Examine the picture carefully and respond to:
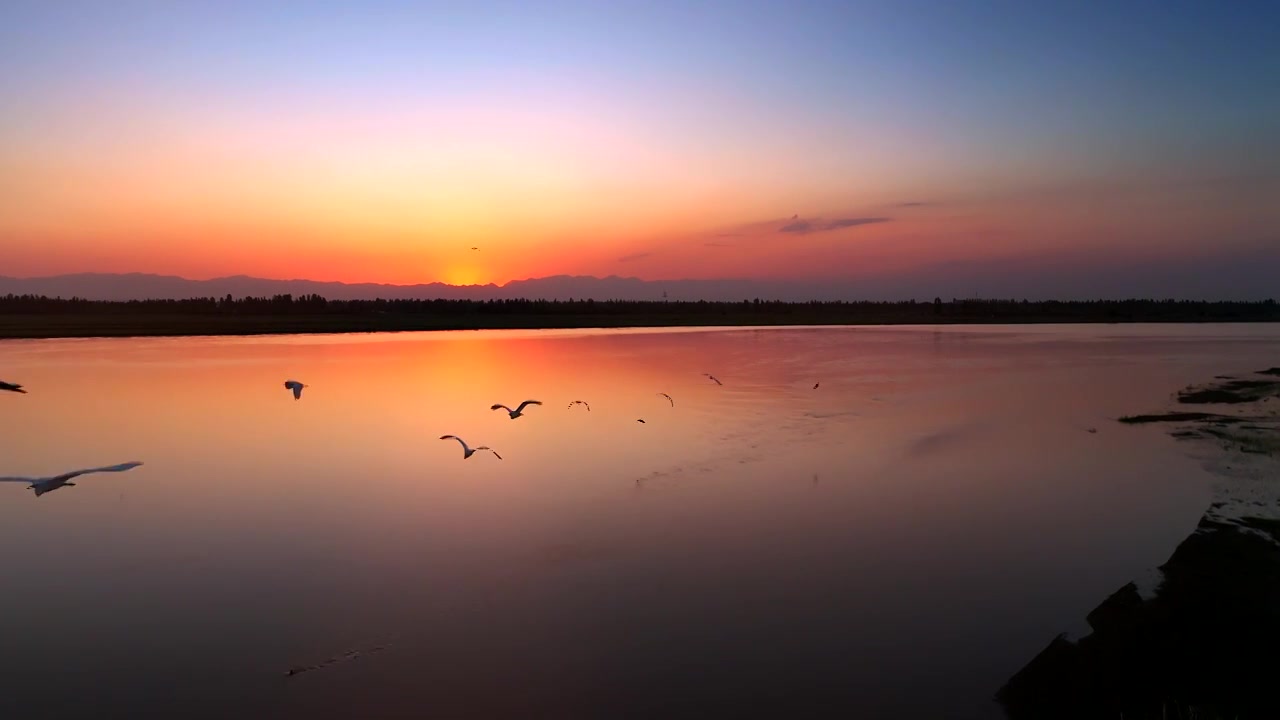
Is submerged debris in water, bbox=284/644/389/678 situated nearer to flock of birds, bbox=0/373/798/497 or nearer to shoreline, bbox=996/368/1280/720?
flock of birds, bbox=0/373/798/497

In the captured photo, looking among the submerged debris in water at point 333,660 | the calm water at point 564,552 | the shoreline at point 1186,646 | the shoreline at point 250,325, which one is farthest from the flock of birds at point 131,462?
the shoreline at point 250,325

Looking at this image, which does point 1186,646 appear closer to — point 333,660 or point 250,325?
point 333,660

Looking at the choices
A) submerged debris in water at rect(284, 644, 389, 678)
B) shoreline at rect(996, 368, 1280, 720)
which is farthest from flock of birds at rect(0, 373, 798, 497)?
shoreline at rect(996, 368, 1280, 720)

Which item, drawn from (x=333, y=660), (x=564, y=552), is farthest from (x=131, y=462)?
(x=333, y=660)

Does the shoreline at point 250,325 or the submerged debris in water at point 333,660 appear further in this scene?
the shoreline at point 250,325

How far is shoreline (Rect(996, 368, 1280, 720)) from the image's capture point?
6.25 meters

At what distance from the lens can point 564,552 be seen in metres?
10.3

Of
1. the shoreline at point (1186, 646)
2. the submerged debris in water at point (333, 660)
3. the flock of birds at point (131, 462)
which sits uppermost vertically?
the flock of birds at point (131, 462)

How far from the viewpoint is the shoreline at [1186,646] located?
6.25 meters

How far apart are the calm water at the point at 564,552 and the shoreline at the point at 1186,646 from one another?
36 cm

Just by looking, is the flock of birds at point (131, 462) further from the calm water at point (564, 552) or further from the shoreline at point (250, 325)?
the shoreline at point (250, 325)

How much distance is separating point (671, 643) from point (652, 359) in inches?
1287

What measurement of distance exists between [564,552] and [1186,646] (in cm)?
668

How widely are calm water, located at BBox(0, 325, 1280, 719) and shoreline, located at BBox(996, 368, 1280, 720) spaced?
36 cm
